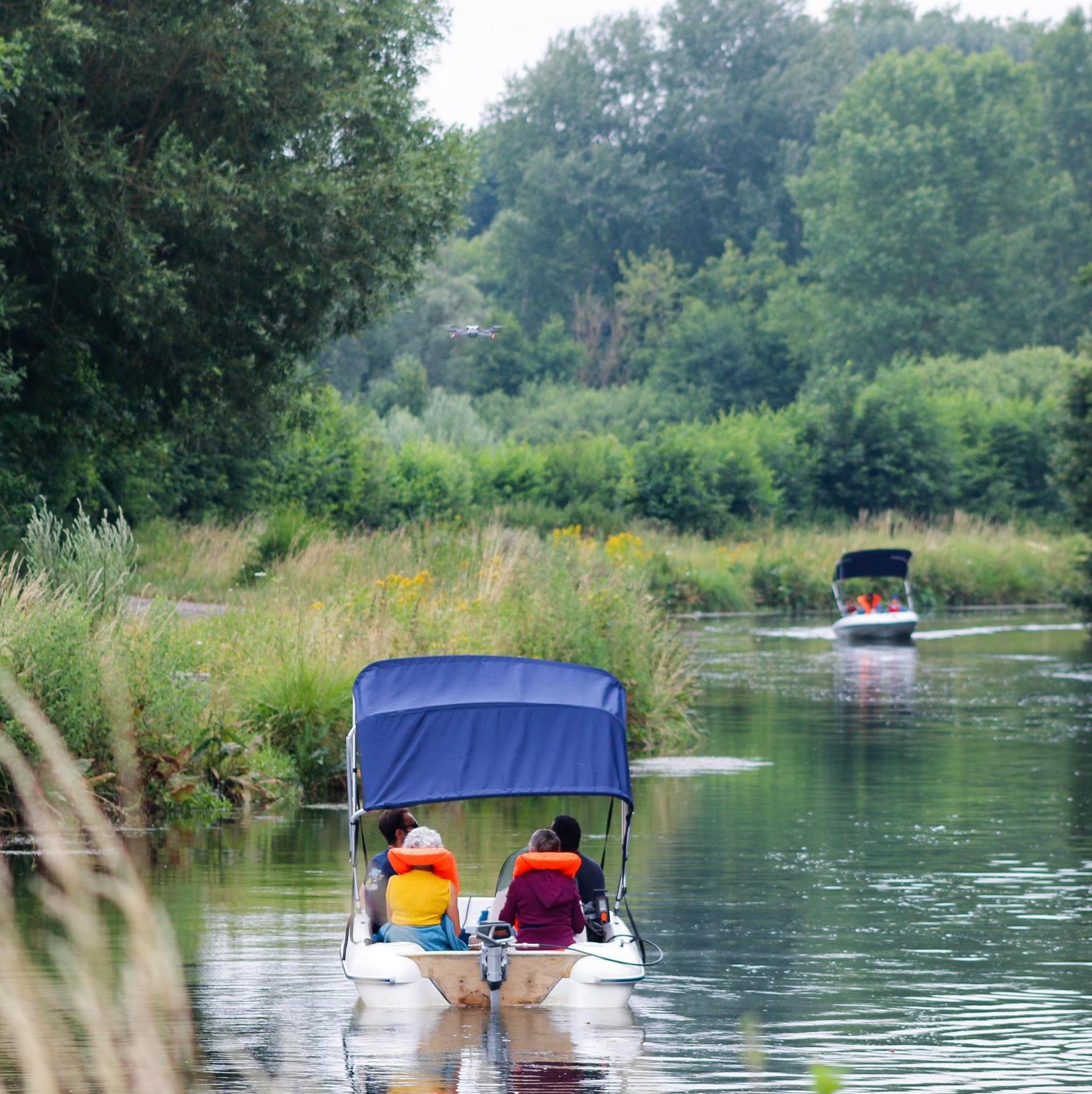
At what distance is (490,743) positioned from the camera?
14102mm

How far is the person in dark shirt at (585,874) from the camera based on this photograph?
1254 cm

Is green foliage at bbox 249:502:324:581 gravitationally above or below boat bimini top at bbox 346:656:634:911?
above

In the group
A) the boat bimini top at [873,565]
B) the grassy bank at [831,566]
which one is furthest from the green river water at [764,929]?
the grassy bank at [831,566]

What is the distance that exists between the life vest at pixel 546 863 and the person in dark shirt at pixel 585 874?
30 centimetres

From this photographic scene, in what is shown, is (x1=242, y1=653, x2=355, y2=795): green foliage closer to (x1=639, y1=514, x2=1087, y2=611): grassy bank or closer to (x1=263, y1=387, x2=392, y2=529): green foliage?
(x1=263, y1=387, x2=392, y2=529): green foliage

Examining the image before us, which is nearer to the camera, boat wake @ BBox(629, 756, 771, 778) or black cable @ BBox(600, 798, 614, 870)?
black cable @ BBox(600, 798, 614, 870)

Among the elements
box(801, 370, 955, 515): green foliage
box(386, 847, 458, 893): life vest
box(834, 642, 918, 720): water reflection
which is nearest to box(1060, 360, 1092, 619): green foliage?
box(834, 642, 918, 720): water reflection

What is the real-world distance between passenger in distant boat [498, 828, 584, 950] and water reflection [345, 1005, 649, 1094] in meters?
0.44

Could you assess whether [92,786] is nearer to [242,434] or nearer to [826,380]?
[242,434]

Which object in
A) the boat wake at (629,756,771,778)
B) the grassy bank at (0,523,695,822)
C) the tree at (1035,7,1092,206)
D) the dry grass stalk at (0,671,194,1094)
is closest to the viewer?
the dry grass stalk at (0,671,194,1094)

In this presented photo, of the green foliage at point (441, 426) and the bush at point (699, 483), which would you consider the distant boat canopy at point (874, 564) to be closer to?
the bush at point (699, 483)

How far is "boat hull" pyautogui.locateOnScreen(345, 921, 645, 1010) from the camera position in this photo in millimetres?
11688

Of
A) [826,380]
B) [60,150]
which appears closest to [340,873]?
[60,150]

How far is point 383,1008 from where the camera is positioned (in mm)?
11906
